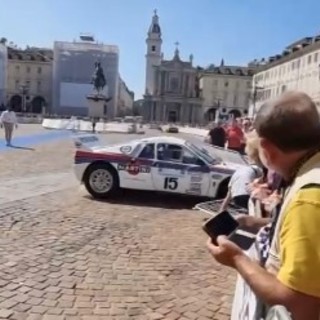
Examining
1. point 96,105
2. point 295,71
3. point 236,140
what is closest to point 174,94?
point 295,71

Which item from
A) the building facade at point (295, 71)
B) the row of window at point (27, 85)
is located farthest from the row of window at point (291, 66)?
the row of window at point (27, 85)

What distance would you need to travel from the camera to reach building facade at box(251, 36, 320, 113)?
245ft

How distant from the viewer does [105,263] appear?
6406 mm

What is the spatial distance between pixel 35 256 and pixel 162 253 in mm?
1595

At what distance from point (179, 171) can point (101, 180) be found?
162cm

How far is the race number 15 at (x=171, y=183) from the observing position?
1112 cm

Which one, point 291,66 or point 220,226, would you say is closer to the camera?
point 220,226

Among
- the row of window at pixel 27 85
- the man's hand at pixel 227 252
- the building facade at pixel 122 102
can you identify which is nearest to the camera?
the man's hand at pixel 227 252

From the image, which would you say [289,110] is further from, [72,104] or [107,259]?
[72,104]

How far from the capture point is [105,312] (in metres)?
4.88

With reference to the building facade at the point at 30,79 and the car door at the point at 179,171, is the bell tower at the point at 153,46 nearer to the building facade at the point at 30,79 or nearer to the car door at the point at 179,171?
the building facade at the point at 30,79

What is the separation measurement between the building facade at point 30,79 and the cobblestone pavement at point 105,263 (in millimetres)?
110433

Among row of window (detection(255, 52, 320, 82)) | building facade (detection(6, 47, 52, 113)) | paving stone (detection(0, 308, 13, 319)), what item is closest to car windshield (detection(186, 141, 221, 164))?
paving stone (detection(0, 308, 13, 319))

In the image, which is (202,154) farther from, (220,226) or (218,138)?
(220,226)
